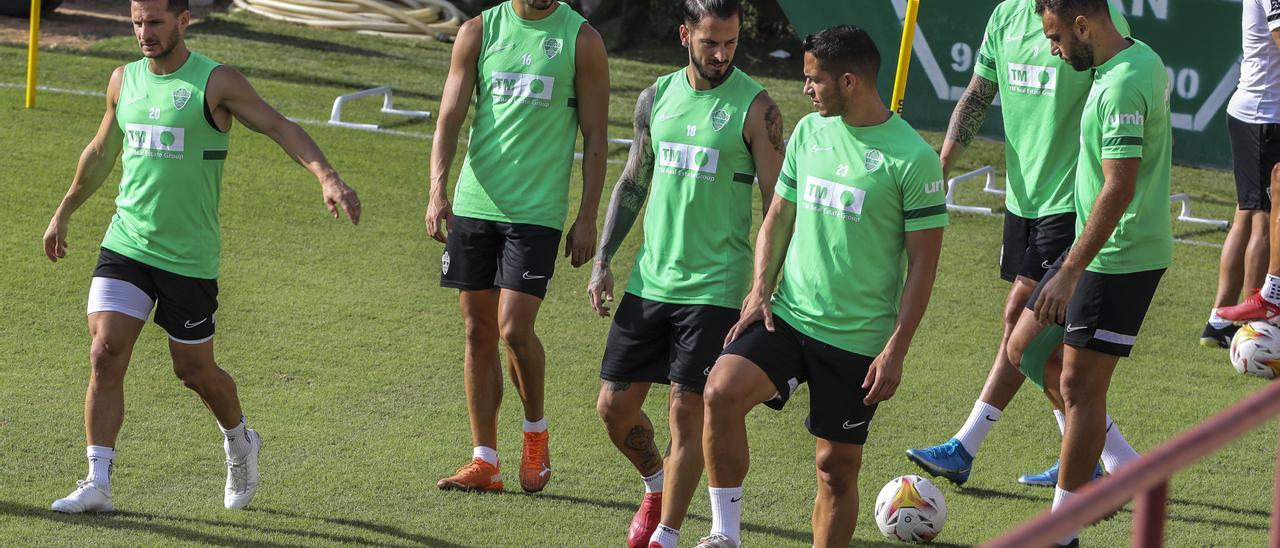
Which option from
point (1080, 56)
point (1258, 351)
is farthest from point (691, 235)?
point (1258, 351)

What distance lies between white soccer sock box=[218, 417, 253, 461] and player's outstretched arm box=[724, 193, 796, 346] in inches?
71.9

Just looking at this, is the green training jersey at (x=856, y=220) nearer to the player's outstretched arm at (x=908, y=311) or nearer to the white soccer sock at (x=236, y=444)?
the player's outstretched arm at (x=908, y=311)

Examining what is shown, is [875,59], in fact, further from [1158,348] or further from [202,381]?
[1158,348]

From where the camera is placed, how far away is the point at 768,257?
5176mm

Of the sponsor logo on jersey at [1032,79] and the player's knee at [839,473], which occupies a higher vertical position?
the sponsor logo on jersey at [1032,79]

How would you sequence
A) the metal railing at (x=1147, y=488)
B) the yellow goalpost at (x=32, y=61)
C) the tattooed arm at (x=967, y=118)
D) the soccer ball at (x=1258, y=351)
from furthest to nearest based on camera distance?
the yellow goalpost at (x=32, y=61) < the soccer ball at (x=1258, y=351) < the tattooed arm at (x=967, y=118) < the metal railing at (x=1147, y=488)

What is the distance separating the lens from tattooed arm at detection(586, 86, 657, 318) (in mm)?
5535

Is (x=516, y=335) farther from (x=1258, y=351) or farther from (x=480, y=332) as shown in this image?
(x=1258, y=351)

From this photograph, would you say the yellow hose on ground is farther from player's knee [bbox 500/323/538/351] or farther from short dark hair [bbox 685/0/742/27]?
short dark hair [bbox 685/0/742/27]

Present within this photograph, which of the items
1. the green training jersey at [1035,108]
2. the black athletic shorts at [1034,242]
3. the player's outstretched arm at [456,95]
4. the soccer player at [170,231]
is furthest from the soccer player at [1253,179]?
the soccer player at [170,231]

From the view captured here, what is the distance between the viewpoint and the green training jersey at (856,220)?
4.79 meters

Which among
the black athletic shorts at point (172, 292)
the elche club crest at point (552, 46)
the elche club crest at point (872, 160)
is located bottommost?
the black athletic shorts at point (172, 292)

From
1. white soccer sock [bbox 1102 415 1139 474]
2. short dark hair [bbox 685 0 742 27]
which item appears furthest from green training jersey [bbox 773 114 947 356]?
white soccer sock [bbox 1102 415 1139 474]

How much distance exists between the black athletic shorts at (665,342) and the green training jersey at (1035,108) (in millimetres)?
1476
